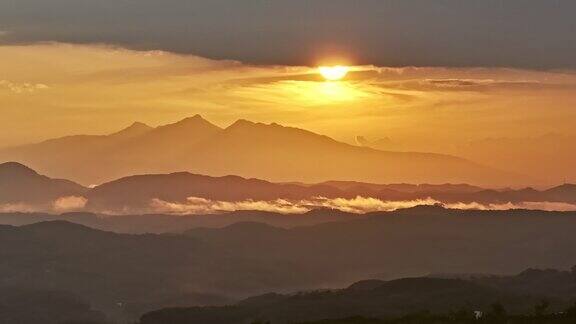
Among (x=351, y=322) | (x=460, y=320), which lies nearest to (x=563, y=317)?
(x=460, y=320)

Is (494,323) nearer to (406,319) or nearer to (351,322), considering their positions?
(406,319)

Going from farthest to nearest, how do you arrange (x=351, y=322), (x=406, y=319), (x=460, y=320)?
(x=351, y=322), (x=406, y=319), (x=460, y=320)

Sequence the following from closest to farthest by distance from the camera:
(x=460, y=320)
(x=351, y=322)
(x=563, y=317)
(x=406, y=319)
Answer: (x=563, y=317) → (x=460, y=320) → (x=406, y=319) → (x=351, y=322)

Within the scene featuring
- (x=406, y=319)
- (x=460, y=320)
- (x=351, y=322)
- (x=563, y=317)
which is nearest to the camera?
(x=563, y=317)

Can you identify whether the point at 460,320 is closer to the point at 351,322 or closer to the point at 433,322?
the point at 433,322

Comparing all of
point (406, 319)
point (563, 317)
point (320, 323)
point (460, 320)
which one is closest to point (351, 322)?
point (320, 323)

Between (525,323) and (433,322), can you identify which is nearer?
(525,323)

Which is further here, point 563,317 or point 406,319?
point 406,319

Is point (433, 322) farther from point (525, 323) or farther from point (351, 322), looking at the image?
point (351, 322)
